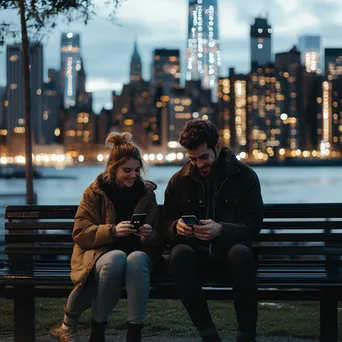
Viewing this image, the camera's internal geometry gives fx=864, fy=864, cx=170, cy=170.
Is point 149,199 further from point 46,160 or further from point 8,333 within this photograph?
point 46,160

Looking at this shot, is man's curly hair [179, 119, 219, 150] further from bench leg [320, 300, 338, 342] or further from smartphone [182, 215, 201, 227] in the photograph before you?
bench leg [320, 300, 338, 342]

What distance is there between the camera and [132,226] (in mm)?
5348

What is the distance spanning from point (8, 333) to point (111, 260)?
5.67ft

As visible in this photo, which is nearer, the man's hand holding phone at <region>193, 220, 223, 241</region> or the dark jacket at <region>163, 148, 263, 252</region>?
the man's hand holding phone at <region>193, 220, 223, 241</region>

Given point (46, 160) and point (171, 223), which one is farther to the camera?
point (46, 160)

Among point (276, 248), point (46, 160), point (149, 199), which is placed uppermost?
point (149, 199)

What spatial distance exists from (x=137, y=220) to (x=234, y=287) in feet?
2.37

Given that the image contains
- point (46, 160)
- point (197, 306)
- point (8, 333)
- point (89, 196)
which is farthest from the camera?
point (46, 160)

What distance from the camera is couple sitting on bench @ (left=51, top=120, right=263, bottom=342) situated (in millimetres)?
5191

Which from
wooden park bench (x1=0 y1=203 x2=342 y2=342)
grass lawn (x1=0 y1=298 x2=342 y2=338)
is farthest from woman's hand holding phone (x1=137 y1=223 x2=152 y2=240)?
grass lawn (x1=0 y1=298 x2=342 y2=338)

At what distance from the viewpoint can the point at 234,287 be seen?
5199 mm

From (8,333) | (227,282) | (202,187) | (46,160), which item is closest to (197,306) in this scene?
(227,282)

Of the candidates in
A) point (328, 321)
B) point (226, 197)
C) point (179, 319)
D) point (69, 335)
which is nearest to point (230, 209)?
point (226, 197)

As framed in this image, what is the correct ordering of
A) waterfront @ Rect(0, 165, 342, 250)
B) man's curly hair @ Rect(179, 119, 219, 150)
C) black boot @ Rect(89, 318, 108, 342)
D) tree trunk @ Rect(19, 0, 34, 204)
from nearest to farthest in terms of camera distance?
black boot @ Rect(89, 318, 108, 342), man's curly hair @ Rect(179, 119, 219, 150), tree trunk @ Rect(19, 0, 34, 204), waterfront @ Rect(0, 165, 342, 250)
